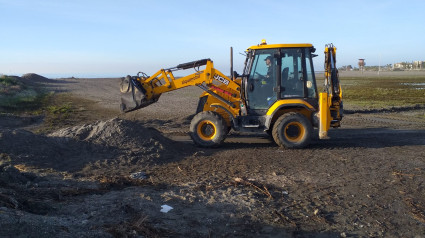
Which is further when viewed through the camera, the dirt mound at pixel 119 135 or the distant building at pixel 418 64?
the distant building at pixel 418 64

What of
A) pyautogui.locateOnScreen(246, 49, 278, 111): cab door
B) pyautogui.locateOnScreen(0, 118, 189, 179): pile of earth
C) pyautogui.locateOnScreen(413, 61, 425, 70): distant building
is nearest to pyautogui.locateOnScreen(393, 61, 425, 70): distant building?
pyautogui.locateOnScreen(413, 61, 425, 70): distant building

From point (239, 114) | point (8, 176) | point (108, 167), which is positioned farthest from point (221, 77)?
point (8, 176)

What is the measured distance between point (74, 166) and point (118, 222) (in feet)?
12.3

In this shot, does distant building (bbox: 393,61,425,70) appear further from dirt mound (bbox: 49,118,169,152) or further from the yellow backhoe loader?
dirt mound (bbox: 49,118,169,152)

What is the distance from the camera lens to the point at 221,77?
10.7m

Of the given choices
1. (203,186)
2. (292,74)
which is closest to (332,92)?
(292,74)

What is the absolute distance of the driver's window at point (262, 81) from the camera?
10125 millimetres

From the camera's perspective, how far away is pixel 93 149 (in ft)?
31.3

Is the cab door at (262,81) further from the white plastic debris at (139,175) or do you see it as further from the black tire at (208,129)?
the white plastic debris at (139,175)

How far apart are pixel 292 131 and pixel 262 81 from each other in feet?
4.98

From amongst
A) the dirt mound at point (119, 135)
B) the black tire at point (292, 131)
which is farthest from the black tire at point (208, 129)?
the black tire at point (292, 131)

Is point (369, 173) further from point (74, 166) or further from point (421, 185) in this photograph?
point (74, 166)

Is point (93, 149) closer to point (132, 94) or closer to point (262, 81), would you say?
point (132, 94)

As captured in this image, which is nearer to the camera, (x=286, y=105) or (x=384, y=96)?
(x=286, y=105)
